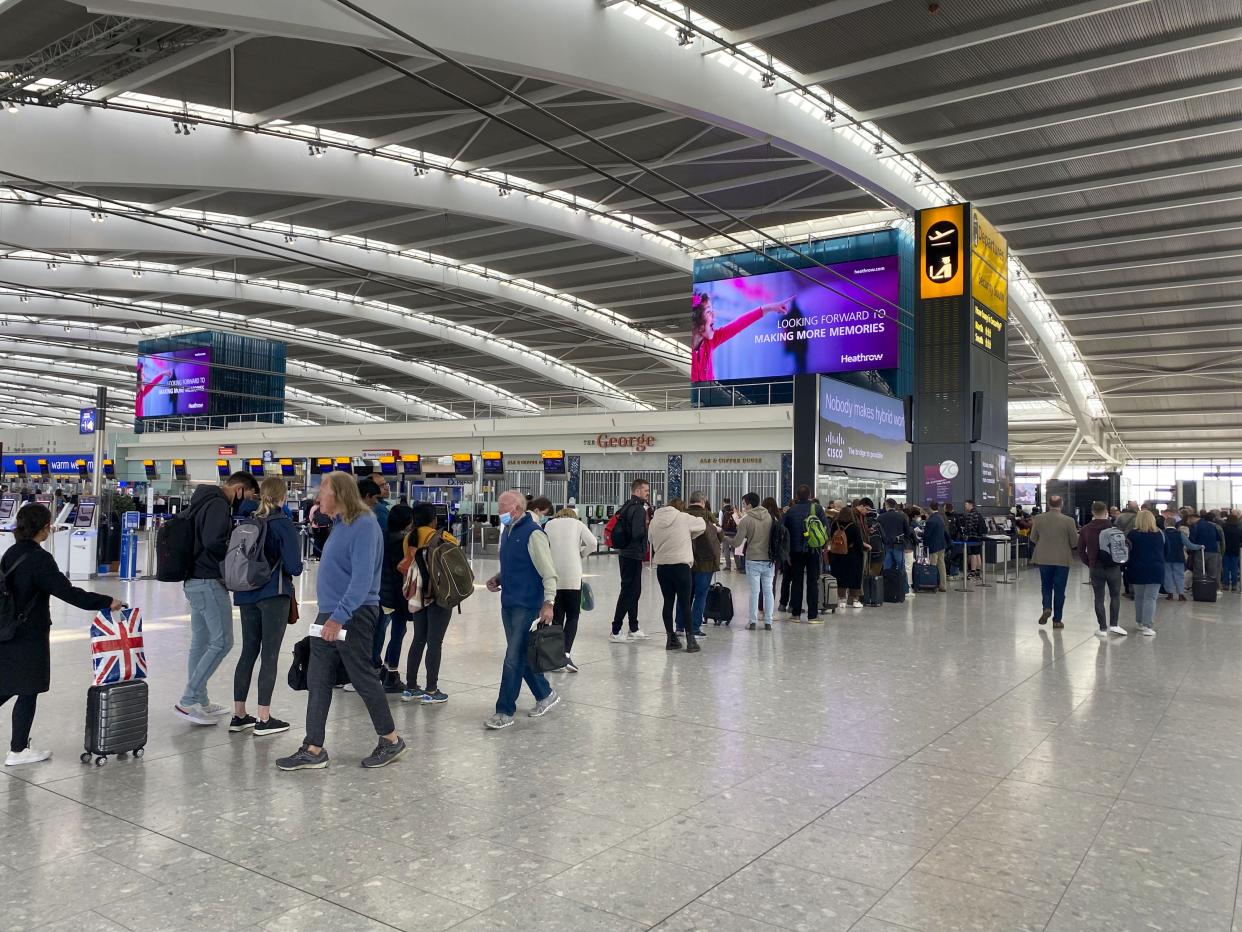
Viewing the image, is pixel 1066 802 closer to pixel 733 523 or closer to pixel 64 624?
pixel 64 624

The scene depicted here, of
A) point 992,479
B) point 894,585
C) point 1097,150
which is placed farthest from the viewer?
point 992,479

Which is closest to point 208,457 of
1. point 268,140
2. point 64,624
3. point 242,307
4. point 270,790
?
point 242,307

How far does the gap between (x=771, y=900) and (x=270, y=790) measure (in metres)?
2.55

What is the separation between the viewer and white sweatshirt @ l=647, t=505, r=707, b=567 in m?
8.74

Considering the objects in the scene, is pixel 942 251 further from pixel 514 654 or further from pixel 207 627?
pixel 207 627

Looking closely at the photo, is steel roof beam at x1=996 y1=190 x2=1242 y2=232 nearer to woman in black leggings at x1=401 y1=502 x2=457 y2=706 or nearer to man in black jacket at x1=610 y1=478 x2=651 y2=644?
man in black jacket at x1=610 y1=478 x2=651 y2=644

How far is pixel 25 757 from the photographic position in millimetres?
4797

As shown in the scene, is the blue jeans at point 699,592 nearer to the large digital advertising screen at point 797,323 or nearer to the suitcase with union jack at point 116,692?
the suitcase with union jack at point 116,692

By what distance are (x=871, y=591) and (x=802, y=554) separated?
302 centimetres

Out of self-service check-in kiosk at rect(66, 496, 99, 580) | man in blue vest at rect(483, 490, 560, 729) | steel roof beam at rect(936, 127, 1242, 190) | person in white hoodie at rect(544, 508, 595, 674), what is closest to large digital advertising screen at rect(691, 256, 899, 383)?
steel roof beam at rect(936, 127, 1242, 190)

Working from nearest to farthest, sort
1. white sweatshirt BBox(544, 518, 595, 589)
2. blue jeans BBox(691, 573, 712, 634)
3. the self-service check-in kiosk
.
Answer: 1. white sweatshirt BBox(544, 518, 595, 589)
2. blue jeans BBox(691, 573, 712, 634)
3. the self-service check-in kiosk

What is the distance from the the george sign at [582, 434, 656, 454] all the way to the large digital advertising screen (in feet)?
8.44

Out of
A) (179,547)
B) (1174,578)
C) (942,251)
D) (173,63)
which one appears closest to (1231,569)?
(1174,578)

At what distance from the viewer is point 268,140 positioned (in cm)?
1855
